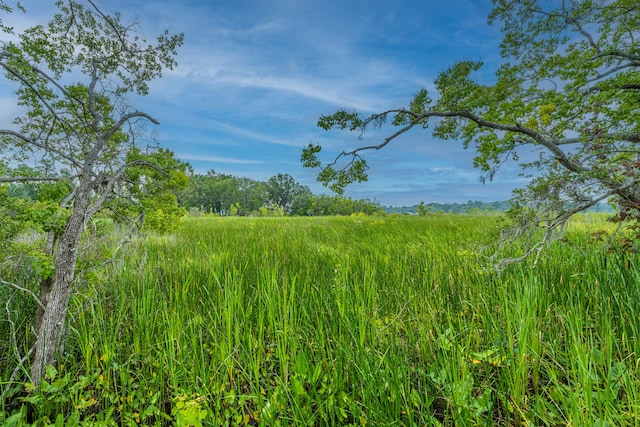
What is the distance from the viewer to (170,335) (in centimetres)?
190

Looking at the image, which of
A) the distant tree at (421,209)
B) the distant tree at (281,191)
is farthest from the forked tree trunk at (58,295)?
the distant tree at (281,191)

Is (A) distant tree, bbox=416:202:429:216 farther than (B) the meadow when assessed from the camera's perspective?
Yes

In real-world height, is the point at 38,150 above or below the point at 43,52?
below

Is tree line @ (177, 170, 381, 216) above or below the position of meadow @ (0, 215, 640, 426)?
above

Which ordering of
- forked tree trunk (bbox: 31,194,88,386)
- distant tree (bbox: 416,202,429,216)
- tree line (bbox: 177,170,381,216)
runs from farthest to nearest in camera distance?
tree line (bbox: 177,170,381,216) < distant tree (bbox: 416,202,429,216) < forked tree trunk (bbox: 31,194,88,386)

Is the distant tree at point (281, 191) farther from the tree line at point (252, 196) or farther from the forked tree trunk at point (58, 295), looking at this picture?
the forked tree trunk at point (58, 295)

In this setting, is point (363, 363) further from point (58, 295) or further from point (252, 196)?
point (252, 196)

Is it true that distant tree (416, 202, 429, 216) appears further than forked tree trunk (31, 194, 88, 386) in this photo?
Yes

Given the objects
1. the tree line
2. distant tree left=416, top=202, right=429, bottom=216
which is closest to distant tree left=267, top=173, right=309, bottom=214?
the tree line

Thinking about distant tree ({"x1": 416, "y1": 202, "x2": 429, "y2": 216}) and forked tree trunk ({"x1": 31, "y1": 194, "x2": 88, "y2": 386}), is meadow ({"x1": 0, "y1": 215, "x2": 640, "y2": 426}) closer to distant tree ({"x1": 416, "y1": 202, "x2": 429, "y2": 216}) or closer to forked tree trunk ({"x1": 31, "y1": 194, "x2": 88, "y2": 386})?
forked tree trunk ({"x1": 31, "y1": 194, "x2": 88, "y2": 386})

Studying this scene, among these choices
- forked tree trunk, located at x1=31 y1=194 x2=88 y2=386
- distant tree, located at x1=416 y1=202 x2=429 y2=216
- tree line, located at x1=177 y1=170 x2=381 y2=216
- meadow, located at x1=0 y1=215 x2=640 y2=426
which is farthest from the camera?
tree line, located at x1=177 y1=170 x2=381 y2=216

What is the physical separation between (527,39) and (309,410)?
7.57 metres

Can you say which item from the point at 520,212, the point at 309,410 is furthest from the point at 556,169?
the point at 309,410

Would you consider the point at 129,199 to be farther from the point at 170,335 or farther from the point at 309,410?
the point at 309,410
